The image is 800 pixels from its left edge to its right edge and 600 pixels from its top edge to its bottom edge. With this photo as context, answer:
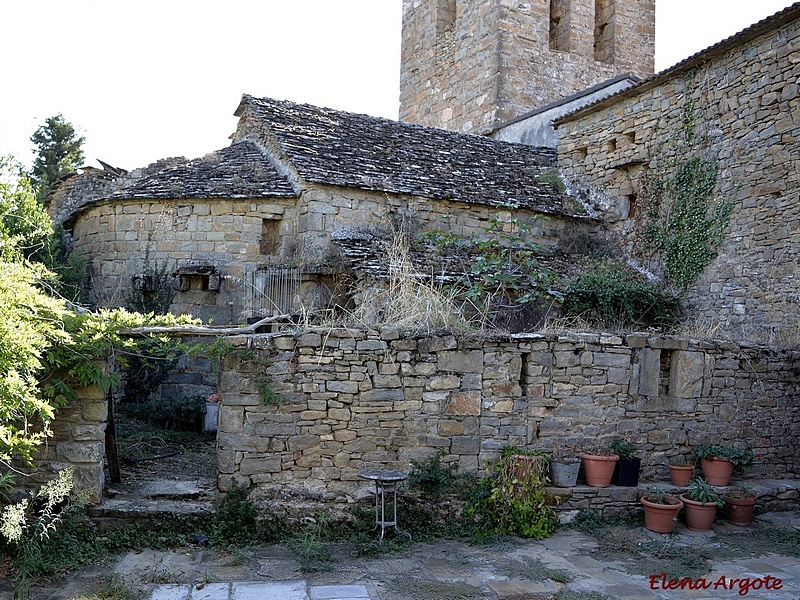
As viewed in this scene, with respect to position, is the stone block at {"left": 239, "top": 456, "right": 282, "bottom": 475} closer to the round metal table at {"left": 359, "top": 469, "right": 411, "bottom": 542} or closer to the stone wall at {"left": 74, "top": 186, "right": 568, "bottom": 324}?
the round metal table at {"left": 359, "top": 469, "right": 411, "bottom": 542}

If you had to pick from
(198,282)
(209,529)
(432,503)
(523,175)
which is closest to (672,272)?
(523,175)

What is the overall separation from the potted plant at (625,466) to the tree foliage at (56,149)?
20140 millimetres

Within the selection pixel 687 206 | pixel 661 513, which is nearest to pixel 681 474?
pixel 661 513

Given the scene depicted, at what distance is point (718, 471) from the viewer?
8.09 meters

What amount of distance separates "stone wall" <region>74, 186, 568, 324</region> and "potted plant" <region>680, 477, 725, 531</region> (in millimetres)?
6881

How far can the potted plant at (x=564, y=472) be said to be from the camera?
7445 millimetres

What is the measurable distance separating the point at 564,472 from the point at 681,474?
158 centimetres

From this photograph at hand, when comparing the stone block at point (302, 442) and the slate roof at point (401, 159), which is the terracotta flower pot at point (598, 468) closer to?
the stone block at point (302, 442)

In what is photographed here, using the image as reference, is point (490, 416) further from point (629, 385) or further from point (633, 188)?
point (633, 188)

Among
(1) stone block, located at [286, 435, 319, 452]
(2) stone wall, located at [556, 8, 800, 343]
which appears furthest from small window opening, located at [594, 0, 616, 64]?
(1) stone block, located at [286, 435, 319, 452]

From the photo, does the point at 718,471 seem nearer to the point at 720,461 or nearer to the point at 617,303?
the point at 720,461

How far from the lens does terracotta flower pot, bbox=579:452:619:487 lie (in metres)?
7.52

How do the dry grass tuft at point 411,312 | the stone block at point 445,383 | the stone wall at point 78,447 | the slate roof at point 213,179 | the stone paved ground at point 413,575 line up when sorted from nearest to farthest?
1. the stone paved ground at point 413,575
2. the stone wall at point 78,447
3. the stone block at point 445,383
4. the dry grass tuft at point 411,312
5. the slate roof at point 213,179
